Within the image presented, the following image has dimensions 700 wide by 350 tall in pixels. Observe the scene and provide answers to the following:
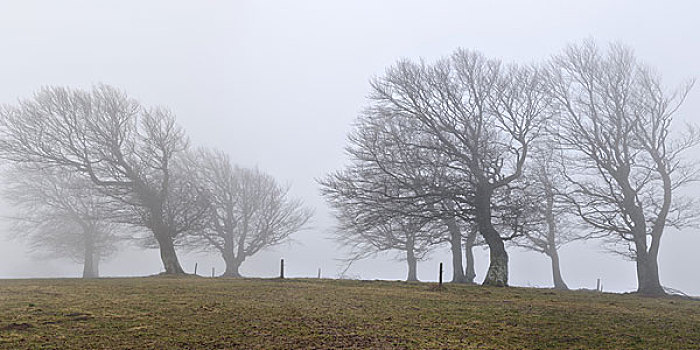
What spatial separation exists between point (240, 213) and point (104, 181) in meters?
13.9

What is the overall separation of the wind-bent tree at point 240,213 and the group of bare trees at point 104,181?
0.12 meters

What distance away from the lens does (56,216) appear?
117ft

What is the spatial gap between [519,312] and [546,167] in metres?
17.6

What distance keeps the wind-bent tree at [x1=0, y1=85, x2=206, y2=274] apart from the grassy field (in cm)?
1337

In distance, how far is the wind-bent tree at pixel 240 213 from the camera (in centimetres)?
3662

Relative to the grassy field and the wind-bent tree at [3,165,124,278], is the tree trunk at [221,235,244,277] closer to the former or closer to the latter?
the wind-bent tree at [3,165,124,278]

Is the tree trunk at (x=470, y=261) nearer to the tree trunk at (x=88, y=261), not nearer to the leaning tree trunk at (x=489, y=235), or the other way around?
the leaning tree trunk at (x=489, y=235)

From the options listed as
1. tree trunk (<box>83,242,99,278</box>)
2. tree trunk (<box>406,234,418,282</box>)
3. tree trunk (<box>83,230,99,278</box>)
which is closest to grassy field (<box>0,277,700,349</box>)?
tree trunk (<box>406,234,418,282</box>)

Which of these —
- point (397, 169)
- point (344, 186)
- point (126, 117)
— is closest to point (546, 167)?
point (397, 169)

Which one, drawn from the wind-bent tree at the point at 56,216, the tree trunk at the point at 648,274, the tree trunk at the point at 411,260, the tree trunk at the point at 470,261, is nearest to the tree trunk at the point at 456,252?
the tree trunk at the point at 470,261

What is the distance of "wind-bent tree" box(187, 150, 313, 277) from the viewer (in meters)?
36.6

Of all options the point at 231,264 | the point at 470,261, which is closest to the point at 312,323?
the point at 470,261

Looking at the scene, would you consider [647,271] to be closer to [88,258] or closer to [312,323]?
[312,323]

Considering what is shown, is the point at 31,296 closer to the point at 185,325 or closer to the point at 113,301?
the point at 113,301
